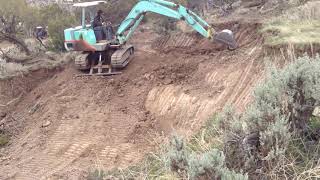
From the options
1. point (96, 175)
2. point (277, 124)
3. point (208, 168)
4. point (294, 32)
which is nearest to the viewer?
point (208, 168)

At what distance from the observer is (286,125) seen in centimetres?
462

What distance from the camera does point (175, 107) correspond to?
10297 mm

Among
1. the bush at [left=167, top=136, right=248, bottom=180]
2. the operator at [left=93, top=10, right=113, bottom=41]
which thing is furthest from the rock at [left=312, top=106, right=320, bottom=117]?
the operator at [left=93, top=10, right=113, bottom=41]

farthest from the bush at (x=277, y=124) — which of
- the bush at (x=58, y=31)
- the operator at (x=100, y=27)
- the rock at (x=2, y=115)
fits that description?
the bush at (x=58, y=31)

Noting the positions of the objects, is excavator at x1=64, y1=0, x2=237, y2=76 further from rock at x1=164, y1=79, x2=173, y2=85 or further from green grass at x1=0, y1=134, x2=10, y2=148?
green grass at x1=0, y1=134, x2=10, y2=148

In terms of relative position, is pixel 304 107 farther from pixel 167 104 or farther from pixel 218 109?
pixel 167 104

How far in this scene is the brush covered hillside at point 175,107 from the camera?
187 inches

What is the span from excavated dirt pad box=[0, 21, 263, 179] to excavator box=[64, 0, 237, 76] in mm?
429

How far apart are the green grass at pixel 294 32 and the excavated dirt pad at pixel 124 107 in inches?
19.0

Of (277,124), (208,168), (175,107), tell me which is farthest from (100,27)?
(208,168)

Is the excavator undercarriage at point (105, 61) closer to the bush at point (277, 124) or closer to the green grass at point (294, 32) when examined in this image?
the green grass at point (294, 32)

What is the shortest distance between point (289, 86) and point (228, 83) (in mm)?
5319

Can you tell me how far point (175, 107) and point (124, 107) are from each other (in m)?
1.45

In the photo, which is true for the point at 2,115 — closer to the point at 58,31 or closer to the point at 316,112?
the point at 58,31
